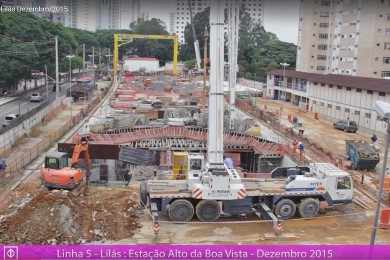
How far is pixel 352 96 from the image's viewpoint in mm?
42062

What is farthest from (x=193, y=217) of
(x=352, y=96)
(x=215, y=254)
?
(x=352, y=96)

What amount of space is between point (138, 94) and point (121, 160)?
34229mm

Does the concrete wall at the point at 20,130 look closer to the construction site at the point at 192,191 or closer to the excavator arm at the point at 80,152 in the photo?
the construction site at the point at 192,191

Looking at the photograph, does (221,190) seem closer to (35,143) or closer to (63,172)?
(63,172)

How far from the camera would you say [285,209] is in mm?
17656

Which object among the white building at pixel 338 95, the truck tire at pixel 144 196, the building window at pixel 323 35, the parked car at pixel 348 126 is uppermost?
the building window at pixel 323 35

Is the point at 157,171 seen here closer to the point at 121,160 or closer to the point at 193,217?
the point at 121,160

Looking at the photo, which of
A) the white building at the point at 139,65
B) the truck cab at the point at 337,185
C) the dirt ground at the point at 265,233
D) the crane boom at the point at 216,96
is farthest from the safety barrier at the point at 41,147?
the white building at the point at 139,65

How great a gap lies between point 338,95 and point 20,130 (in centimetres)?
2644

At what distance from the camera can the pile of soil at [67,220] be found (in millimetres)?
15039

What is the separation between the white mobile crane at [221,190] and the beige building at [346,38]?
119 feet

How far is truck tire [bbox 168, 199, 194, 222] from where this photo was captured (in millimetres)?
16969

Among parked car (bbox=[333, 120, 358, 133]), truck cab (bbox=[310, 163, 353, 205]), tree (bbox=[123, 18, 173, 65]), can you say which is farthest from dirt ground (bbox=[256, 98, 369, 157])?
tree (bbox=[123, 18, 173, 65])

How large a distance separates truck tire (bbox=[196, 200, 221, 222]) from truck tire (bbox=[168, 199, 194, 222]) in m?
0.27
